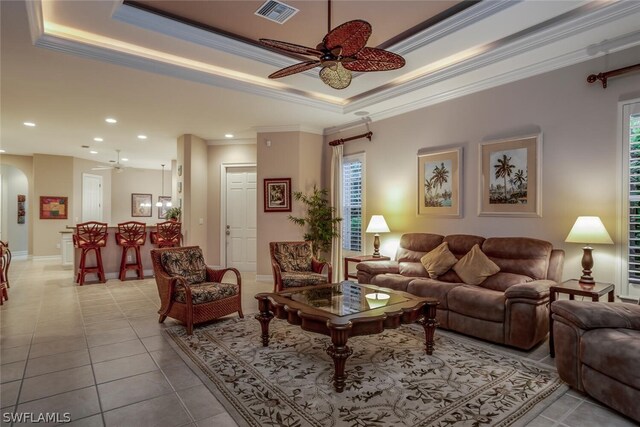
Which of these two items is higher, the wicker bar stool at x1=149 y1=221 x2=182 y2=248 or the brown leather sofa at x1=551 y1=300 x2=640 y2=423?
the wicker bar stool at x1=149 y1=221 x2=182 y2=248

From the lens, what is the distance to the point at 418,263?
4695 mm

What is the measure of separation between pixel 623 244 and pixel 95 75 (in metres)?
5.95

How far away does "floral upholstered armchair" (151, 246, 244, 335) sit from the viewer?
3852 millimetres

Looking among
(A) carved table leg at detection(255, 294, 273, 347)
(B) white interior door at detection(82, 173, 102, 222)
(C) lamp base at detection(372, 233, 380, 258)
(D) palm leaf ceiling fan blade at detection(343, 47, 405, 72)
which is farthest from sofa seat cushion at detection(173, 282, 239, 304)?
(B) white interior door at detection(82, 173, 102, 222)

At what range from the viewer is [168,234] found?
6.99 meters

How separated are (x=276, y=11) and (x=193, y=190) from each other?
4.94 meters

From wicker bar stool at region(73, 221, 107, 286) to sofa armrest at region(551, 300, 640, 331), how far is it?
6.94 m

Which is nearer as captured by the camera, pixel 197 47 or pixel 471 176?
pixel 197 47

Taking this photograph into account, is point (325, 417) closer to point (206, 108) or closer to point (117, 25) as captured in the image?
point (117, 25)

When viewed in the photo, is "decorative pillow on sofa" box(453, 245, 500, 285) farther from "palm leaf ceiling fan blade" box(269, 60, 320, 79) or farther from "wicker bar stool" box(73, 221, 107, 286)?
"wicker bar stool" box(73, 221, 107, 286)

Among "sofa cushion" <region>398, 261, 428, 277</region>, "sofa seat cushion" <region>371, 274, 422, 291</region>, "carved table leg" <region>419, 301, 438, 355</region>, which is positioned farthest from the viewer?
"sofa cushion" <region>398, 261, 428, 277</region>

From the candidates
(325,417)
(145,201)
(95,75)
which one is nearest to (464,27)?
(325,417)

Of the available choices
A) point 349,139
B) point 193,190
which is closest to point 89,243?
point 193,190

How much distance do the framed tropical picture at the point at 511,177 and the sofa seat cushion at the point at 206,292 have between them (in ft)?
10.8
